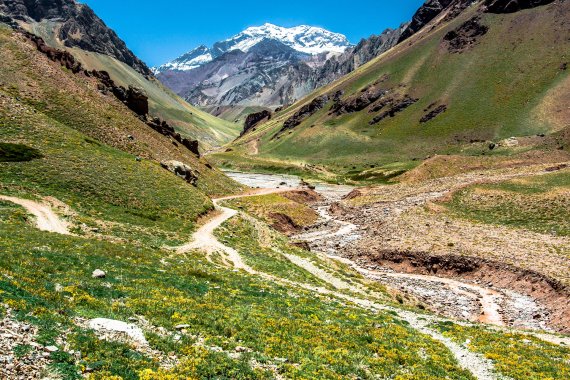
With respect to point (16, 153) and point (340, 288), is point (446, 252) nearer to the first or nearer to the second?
point (340, 288)

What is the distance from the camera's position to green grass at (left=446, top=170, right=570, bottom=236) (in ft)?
206

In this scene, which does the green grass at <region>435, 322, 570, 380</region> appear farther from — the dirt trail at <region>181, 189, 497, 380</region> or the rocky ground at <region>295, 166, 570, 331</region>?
the rocky ground at <region>295, 166, 570, 331</region>

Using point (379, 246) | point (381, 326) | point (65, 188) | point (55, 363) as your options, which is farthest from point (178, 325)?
point (379, 246)

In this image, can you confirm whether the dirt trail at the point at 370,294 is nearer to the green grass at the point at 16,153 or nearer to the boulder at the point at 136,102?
the green grass at the point at 16,153

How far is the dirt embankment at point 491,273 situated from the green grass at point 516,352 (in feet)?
37.1

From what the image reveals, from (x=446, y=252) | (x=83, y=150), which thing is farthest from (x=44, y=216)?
(x=446, y=252)

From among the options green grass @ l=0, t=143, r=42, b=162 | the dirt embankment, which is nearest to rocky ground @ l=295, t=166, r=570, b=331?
the dirt embankment

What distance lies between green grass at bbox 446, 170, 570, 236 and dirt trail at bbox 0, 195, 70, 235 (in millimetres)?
61665

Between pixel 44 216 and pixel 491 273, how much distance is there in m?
48.7

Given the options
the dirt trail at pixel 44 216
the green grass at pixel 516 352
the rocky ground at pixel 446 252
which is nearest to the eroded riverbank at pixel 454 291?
the rocky ground at pixel 446 252

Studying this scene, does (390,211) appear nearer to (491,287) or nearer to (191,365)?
(491,287)

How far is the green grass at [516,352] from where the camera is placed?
63.7ft

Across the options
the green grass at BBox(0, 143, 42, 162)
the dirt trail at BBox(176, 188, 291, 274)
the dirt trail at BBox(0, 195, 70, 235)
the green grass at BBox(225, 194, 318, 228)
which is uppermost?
the green grass at BBox(225, 194, 318, 228)

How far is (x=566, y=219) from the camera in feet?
202
